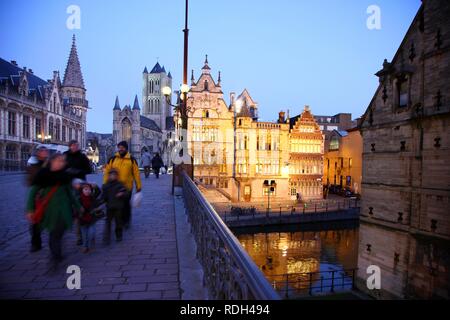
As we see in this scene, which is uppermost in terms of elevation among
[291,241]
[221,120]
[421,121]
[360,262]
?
[221,120]

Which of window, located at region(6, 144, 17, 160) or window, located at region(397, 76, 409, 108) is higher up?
window, located at region(397, 76, 409, 108)

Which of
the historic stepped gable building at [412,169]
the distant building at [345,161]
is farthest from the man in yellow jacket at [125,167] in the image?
the distant building at [345,161]

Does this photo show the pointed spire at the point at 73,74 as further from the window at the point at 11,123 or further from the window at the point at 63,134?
the window at the point at 11,123

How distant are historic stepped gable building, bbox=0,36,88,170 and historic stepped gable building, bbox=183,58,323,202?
23.0 meters

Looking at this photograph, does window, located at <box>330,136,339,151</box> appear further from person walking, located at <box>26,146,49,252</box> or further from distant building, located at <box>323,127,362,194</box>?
person walking, located at <box>26,146,49,252</box>

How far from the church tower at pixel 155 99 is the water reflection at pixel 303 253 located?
249 feet

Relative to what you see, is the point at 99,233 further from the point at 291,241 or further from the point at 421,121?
the point at 291,241

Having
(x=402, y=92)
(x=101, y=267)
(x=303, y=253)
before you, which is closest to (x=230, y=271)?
(x=101, y=267)

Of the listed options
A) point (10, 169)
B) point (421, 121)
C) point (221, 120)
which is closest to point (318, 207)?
point (221, 120)

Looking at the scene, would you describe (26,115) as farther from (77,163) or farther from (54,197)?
(54,197)

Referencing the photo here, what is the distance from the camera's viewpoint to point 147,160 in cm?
2036

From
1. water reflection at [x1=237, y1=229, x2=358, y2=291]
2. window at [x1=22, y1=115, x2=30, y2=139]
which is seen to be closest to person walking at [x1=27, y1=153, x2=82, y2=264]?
water reflection at [x1=237, y1=229, x2=358, y2=291]

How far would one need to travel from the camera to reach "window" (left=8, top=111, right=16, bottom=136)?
37469 mm
